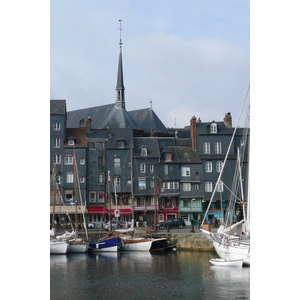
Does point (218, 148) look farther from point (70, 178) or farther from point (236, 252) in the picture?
point (236, 252)

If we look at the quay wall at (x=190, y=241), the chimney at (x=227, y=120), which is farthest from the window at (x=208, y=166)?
the quay wall at (x=190, y=241)

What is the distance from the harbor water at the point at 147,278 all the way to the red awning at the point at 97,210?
918cm

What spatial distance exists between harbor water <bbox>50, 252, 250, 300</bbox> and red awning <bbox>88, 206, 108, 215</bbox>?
30.1ft

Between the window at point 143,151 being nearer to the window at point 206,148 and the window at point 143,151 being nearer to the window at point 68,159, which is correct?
the window at point 206,148

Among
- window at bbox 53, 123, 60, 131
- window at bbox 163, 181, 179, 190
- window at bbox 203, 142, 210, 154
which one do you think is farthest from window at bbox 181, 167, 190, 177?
window at bbox 53, 123, 60, 131

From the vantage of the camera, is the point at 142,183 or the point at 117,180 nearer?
the point at 142,183

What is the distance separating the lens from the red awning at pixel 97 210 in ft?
103

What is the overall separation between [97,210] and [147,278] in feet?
51.1

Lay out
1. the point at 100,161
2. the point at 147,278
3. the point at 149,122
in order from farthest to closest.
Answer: the point at 149,122 → the point at 100,161 → the point at 147,278

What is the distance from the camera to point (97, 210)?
31.5 m

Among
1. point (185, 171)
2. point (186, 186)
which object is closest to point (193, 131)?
point (185, 171)
